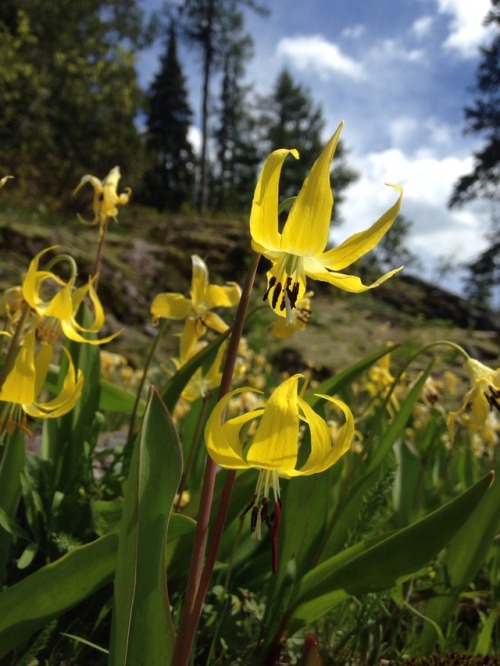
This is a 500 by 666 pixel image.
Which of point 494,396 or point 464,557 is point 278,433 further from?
point 464,557

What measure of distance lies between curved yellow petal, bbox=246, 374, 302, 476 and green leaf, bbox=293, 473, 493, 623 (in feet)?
1.34

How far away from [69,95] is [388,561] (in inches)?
673

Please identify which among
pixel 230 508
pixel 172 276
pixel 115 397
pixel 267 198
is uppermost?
pixel 172 276

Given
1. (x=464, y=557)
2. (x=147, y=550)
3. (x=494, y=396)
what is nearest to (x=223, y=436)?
(x=147, y=550)

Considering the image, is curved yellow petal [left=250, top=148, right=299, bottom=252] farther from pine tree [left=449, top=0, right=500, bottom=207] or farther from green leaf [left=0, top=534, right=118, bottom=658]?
pine tree [left=449, top=0, right=500, bottom=207]

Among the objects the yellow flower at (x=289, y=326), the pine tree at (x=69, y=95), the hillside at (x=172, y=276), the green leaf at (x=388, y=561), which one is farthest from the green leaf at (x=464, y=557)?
the pine tree at (x=69, y=95)

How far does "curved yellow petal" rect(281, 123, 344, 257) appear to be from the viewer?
2.36 ft

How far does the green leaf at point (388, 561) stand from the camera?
3.05 feet

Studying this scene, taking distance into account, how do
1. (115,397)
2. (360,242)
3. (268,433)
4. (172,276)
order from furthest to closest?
1. (172,276)
2. (115,397)
3. (360,242)
4. (268,433)

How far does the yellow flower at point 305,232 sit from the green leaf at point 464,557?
0.79m

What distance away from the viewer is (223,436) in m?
0.70

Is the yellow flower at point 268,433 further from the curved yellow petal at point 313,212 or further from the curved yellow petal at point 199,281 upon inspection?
the curved yellow petal at point 199,281

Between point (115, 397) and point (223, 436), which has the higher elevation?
point (223, 436)

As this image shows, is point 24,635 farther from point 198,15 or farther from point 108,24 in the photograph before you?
point 198,15
